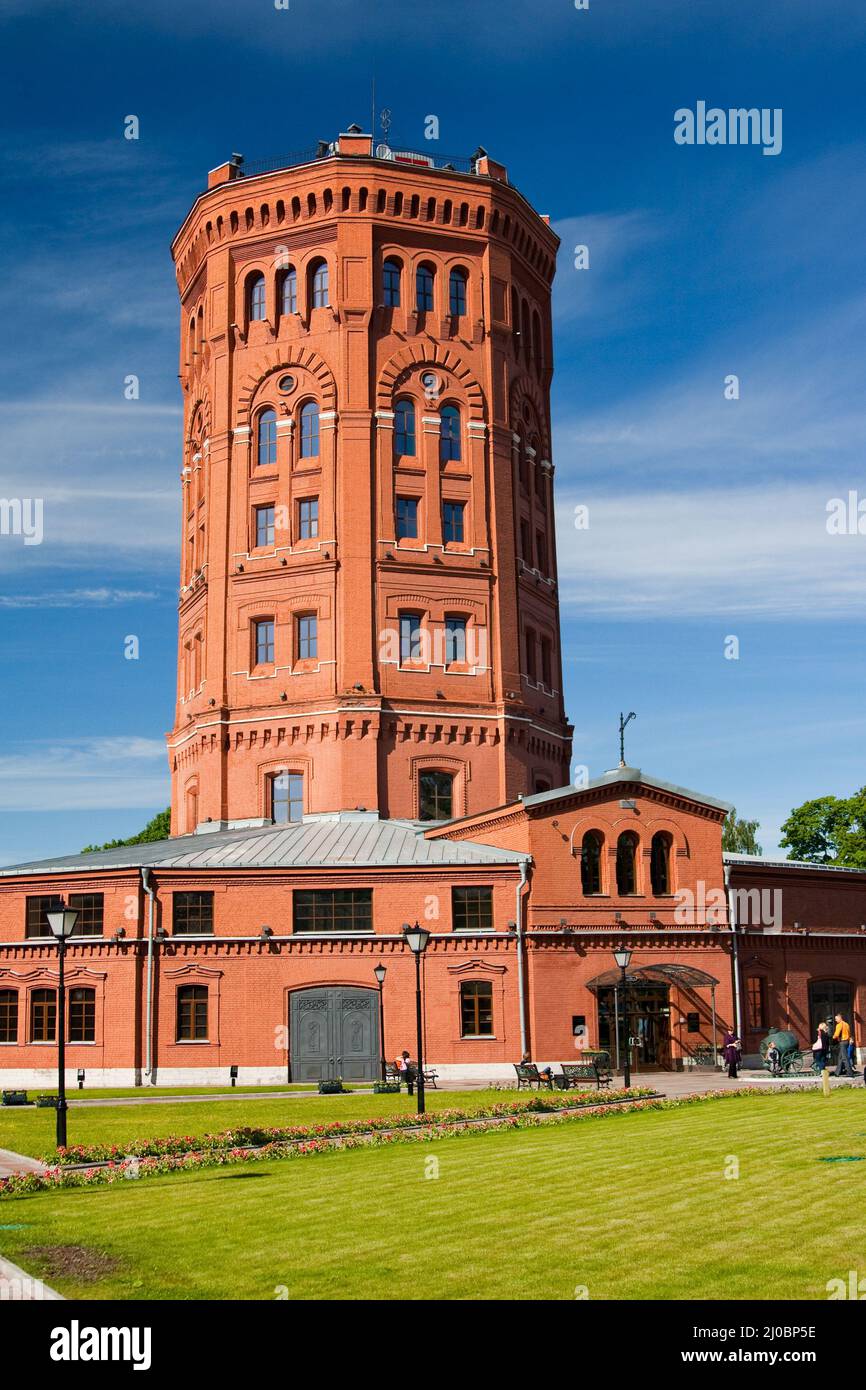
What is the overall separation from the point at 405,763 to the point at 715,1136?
97.6ft

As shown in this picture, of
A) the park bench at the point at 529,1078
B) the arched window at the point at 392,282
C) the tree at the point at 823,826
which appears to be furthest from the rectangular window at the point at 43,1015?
the tree at the point at 823,826

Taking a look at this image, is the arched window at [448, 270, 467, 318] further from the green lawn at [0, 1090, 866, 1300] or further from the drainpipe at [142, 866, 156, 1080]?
the green lawn at [0, 1090, 866, 1300]

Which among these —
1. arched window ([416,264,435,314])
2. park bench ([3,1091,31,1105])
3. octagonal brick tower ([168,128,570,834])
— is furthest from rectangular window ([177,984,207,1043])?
arched window ([416,264,435,314])

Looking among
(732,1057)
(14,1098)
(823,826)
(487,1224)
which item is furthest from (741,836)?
(487,1224)

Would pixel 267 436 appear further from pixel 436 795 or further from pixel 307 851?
pixel 307 851

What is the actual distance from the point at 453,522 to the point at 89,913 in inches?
806

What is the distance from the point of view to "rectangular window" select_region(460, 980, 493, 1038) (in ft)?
139

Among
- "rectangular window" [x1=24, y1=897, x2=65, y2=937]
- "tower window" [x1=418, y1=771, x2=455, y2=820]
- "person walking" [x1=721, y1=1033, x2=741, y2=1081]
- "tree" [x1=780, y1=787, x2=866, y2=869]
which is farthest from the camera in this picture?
"tree" [x1=780, y1=787, x2=866, y2=869]

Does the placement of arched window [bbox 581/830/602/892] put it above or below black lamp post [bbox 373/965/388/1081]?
above

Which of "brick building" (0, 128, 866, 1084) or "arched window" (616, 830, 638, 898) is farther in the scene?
"arched window" (616, 830, 638, 898)

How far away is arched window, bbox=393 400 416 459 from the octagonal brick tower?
8cm

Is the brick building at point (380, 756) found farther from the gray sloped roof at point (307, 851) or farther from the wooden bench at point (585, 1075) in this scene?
the wooden bench at point (585, 1075)

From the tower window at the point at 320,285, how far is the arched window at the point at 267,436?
449 cm
